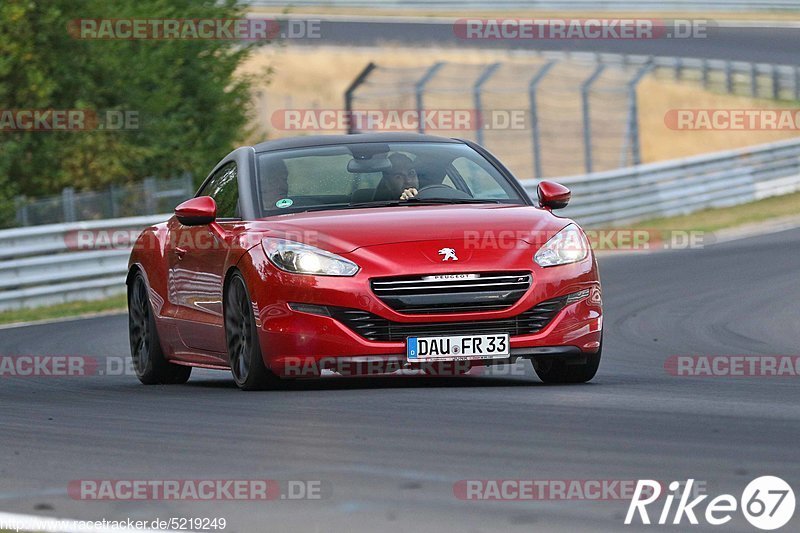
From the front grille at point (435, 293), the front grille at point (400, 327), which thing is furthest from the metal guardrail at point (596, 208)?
the front grille at point (435, 293)

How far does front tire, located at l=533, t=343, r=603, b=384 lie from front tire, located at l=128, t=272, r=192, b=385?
8.81 feet

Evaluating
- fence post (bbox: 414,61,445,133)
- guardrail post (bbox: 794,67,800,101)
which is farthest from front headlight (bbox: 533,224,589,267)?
guardrail post (bbox: 794,67,800,101)

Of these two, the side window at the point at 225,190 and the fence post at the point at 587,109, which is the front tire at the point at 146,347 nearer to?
the side window at the point at 225,190

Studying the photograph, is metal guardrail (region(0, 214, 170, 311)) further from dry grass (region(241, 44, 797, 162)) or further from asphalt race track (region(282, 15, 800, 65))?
asphalt race track (region(282, 15, 800, 65))

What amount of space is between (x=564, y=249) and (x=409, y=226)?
0.87 meters

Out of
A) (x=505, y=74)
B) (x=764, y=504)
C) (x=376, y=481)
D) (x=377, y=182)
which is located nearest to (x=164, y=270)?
(x=377, y=182)

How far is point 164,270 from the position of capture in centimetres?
1174

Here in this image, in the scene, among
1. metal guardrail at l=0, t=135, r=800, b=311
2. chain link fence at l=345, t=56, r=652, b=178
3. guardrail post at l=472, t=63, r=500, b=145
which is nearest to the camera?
metal guardrail at l=0, t=135, r=800, b=311

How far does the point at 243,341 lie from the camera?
400 inches

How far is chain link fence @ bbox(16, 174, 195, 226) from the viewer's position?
22.9m

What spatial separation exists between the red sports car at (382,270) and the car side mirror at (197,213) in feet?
0.03

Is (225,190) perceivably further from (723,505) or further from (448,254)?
(723,505)

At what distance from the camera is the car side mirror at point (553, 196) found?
10.8 meters

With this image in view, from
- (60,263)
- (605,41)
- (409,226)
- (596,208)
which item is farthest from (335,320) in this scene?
(605,41)
